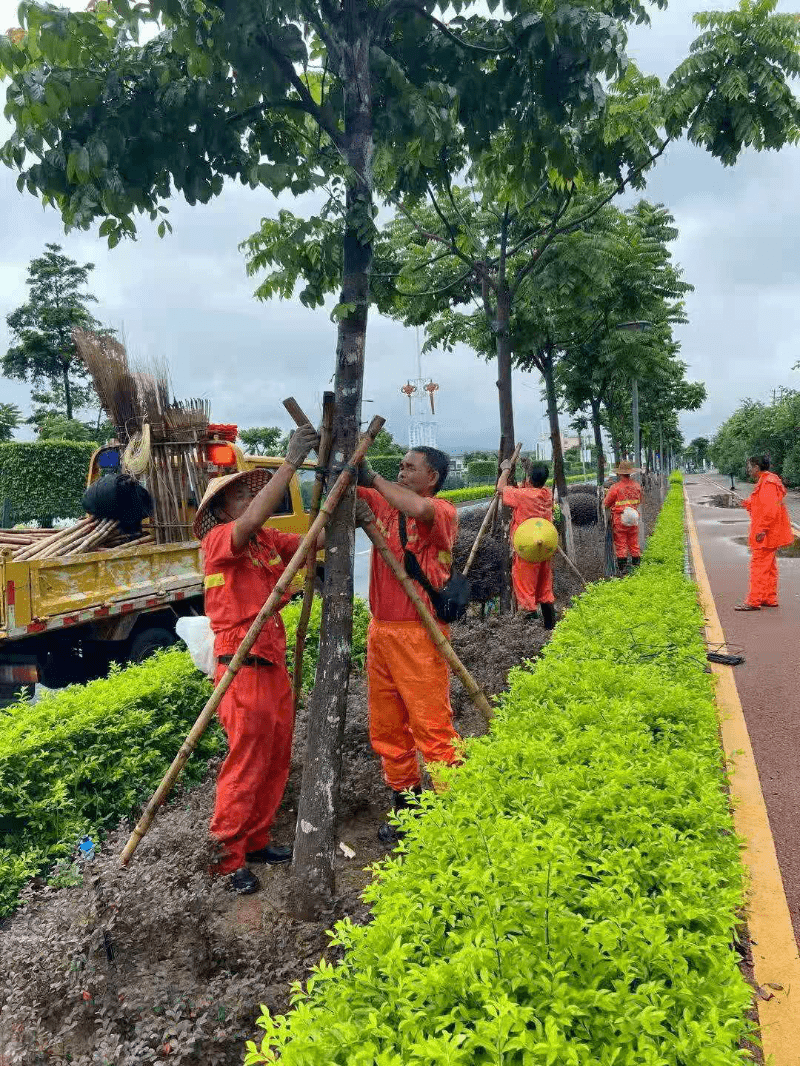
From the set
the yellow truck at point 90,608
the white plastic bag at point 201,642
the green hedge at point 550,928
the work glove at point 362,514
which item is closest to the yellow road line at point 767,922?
the green hedge at point 550,928

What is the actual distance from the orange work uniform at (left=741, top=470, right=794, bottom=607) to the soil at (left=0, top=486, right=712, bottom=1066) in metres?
7.40

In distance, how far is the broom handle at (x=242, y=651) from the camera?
116 inches

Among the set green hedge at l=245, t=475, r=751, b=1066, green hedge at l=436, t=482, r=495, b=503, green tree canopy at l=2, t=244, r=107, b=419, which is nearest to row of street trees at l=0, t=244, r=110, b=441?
green tree canopy at l=2, t=244, r=107, b=419

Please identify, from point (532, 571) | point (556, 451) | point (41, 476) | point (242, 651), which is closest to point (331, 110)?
point (242, 651)

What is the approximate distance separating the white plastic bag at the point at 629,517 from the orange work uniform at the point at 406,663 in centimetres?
749

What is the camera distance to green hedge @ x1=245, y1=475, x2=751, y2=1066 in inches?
51.6

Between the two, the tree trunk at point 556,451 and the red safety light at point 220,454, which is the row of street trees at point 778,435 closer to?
the tree trunk at point 556,451

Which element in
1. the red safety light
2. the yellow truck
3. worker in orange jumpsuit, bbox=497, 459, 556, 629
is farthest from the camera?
worker in orange jumpsuit, bbox=497, 459, 556, 629

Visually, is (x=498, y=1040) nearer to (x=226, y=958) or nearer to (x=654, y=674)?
(x=226, y=958)

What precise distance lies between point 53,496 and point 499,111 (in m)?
19.1

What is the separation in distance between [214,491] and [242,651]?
84 centimetres

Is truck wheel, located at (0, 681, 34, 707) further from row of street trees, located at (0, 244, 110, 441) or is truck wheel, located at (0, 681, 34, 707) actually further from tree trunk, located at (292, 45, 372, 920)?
row of street trees, located at (0, 244, 110, 441)

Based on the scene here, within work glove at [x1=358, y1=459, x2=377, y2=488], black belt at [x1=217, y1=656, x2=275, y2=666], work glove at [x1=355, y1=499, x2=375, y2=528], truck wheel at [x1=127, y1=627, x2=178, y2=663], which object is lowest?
truck wheel at [x1=127, y1=627, x2=178, y2=663]

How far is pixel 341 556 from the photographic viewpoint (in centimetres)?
328
